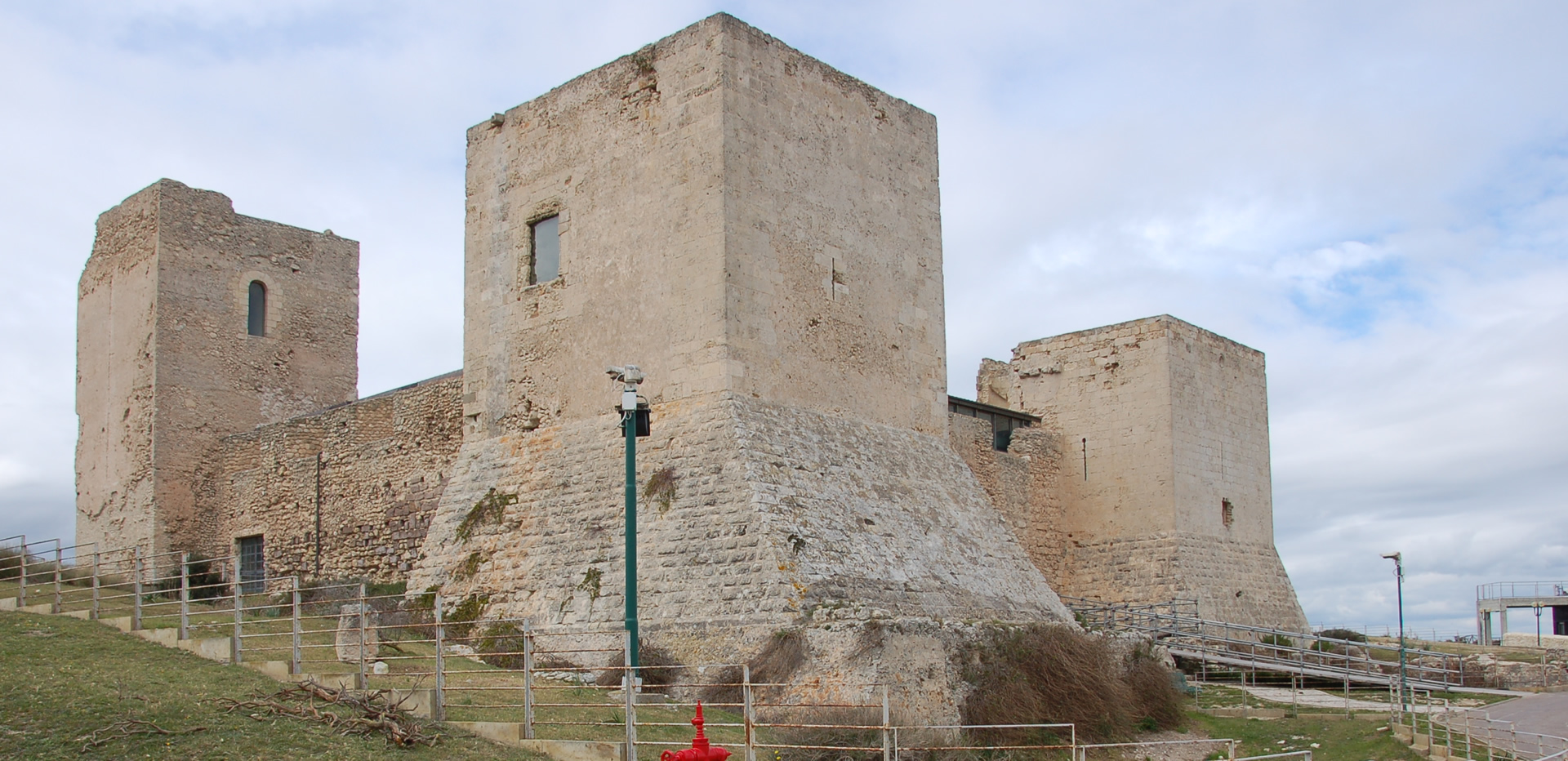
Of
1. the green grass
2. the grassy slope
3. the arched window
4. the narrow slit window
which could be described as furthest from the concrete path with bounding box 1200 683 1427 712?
the arched window

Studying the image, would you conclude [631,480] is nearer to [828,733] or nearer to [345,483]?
[828,733]

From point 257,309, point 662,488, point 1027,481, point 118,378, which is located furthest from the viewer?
point 1027,481

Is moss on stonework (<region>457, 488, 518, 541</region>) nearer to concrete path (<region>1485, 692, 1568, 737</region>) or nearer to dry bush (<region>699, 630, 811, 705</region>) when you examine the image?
Result: dry bush (<region>699, 630, 811, 705</region>)

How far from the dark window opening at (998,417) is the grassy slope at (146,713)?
1431 cm

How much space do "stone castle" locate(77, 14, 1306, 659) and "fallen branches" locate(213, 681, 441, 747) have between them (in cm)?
389

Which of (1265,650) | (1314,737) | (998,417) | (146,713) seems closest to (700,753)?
(146,713)

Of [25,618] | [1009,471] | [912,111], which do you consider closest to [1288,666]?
[1009,471]

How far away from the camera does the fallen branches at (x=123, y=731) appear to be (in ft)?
31.3

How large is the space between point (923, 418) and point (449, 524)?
20.7 ft

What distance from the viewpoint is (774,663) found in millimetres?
13227

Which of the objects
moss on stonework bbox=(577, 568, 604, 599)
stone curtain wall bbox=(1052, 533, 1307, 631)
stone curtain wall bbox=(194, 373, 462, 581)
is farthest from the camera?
stone curtain wall bbox=(1052, 533, 1307, 631)

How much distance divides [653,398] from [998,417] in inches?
424

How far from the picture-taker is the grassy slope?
958 cm

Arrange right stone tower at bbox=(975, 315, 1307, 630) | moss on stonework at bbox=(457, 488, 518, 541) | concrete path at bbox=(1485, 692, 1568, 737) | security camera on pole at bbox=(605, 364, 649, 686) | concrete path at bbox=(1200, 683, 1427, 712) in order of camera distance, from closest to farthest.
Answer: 1. security camera on pole at bbox=(605, 364, 649, 686)
2. concrete path at bbox=(1485, 692, 1568, 737)
3. moss on stonework at bbox=(457, 488, 518, 541)
4. concrete path at bbox=(1200, 683, 1427, 712)
5. right stone tower at bbox=(975, 315, 1307, 630)
